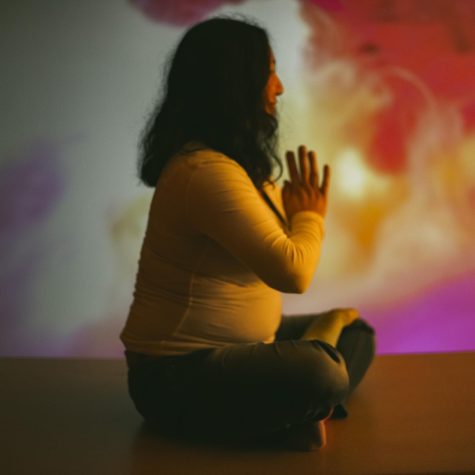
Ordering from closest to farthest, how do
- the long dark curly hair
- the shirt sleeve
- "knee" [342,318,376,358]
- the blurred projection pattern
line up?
the shirt sleeve, the long dark curly hair, "knee" [342,318,376,358], the blurred projection pattern

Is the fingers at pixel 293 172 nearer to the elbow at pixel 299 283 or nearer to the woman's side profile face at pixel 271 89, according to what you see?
the woman's side profile face at pixel 271 89

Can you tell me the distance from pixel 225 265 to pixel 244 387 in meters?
0.21

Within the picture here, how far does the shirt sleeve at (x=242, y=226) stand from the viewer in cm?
116

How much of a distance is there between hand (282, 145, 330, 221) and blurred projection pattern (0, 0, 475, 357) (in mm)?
1046

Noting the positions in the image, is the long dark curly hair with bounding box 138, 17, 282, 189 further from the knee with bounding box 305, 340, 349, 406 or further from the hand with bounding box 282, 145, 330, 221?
the knee with bounding box 305, 340, 349, 406

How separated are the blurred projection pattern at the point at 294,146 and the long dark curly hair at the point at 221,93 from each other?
1.07m

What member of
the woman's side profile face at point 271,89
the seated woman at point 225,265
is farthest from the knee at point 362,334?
the woman's side profile face at point 271,89

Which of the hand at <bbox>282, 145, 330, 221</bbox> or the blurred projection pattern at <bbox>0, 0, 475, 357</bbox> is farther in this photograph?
the blurred projection pattern at <bbox>0, 0, 475, 357</bbox>

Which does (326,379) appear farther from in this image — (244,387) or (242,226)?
(242,226)

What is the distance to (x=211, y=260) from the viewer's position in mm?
1237

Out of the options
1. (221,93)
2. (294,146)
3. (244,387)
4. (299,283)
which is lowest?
(244,387)

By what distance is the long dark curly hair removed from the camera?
127 cm

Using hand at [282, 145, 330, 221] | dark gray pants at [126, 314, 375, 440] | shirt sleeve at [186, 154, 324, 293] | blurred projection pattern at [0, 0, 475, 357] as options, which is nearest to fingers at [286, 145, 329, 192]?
hand at [282, 145, 330, 221]

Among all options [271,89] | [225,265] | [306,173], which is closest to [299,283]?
[225,265]
